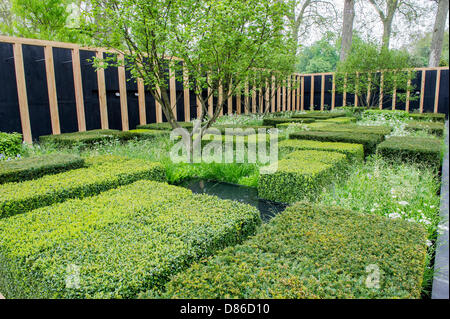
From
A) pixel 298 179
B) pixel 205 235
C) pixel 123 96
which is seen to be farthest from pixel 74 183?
pixel 123 96

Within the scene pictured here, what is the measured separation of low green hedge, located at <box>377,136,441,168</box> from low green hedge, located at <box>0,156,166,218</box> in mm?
4903

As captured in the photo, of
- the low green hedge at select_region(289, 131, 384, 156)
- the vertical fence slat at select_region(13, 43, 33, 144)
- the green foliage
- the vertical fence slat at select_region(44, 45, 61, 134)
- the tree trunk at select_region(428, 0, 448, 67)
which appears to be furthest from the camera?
the tree trunk at select_region(428, 0, 448, 67)

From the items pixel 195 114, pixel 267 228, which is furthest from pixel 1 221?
pixel 195 114

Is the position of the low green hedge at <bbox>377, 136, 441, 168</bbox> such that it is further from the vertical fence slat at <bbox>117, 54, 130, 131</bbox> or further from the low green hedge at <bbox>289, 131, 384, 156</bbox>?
the vertical fence slat at <bbox>117, 54, 130, 131</bbox>

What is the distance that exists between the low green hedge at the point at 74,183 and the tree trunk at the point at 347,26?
779 inches

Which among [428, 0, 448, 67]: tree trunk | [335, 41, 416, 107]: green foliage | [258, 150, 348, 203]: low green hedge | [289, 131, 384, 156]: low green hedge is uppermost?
[428, 0, 448, 67]: tree trunk

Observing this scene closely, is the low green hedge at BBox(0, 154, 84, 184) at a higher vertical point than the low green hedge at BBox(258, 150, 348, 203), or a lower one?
higher

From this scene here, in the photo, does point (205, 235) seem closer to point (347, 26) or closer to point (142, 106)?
point (142, 106)

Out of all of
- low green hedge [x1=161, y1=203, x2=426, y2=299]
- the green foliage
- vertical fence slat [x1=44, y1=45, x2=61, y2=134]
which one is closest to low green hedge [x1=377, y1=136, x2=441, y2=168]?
low green hedge [x1=161, y1=203, x2=426, y2=299]

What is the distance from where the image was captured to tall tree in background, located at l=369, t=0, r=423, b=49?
2331 centimetres

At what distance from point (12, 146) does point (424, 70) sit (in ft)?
79.8

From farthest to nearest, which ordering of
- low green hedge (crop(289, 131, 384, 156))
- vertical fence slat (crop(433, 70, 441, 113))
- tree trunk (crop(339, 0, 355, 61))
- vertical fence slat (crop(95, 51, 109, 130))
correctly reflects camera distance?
vertical fence slat (crop(433, 70, 441, 113))
tree trunk (crop(339, 0, 355, 61))
vertical fence slat (crop(95, 51, 109, 130))
low green hedge (crop(289, 131, 384, 156))

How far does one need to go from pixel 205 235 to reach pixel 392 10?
1050 inches

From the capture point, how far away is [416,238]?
10.0 ft
